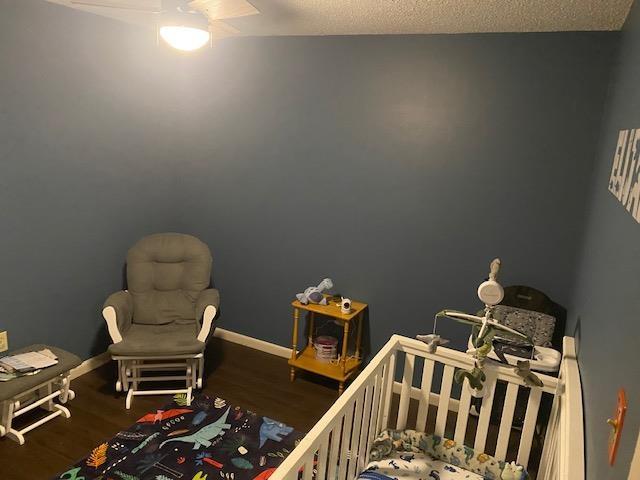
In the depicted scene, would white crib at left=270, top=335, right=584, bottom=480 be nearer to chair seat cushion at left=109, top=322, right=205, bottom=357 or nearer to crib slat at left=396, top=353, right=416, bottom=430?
crib slat at left=396, top=353, right=416, bottom=430

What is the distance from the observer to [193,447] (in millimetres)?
2682

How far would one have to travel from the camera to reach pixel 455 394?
3.16 m

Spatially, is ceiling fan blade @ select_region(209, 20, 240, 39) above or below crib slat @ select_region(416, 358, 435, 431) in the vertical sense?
above

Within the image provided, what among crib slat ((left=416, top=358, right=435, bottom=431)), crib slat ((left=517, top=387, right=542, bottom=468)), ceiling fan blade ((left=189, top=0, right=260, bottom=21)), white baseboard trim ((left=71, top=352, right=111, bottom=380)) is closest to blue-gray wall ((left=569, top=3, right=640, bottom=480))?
crib slat ((left=517, top=387, right=542, bottom=468))

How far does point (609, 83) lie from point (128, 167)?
2.99m

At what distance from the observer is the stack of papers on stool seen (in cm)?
258

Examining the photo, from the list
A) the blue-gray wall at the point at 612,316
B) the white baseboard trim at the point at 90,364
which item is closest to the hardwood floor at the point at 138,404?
the white baseboard trim at the point at 90,364

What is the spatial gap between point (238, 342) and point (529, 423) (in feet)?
7.98

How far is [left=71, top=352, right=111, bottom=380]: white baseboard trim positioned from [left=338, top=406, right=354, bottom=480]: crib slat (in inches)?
84.8

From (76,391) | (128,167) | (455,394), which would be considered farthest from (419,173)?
(76,391)

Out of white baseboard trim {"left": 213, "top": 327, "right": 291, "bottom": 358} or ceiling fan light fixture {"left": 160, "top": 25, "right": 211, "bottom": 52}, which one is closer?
ceiling fan light fixture {"left": 160, "top": 25, "right": 211, "bottom": 52}

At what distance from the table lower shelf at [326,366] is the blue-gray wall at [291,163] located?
0.24m

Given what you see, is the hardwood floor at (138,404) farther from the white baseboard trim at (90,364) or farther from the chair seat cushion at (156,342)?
the chair seat cushion at (156,342)

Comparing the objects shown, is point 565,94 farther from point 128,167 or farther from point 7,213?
point 7,213
